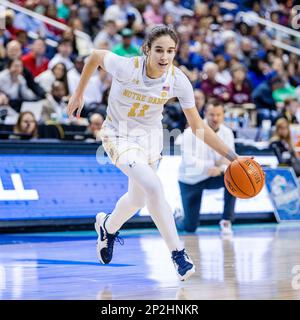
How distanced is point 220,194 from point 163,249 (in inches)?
142

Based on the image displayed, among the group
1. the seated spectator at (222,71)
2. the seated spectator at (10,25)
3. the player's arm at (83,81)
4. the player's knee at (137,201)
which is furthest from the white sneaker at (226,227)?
the seated spectator at (222,71)

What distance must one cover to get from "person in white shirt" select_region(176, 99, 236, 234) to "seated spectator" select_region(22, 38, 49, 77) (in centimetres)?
440

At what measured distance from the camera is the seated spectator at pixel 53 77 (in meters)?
14.9

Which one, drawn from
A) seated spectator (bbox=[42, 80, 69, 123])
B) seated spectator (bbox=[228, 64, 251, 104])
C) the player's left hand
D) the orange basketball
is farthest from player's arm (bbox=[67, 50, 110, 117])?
seated spectator (bbox=[228, 64, 251, 104])

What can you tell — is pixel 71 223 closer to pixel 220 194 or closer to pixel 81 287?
pixel 220 194

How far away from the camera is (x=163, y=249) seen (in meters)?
9.95

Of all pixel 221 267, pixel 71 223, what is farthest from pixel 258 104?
pixel 221 267

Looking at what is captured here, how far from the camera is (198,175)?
12070mm

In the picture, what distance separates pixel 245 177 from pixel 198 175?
4538mm

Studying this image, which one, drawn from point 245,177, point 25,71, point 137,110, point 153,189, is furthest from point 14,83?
point 153,189

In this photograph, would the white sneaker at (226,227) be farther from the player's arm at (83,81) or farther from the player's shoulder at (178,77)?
the player's arm at (83,81)

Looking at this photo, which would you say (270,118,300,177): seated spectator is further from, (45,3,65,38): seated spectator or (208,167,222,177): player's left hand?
(45,3,65,38): seated spectator

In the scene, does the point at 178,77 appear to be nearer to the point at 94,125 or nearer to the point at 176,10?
the point at 94,125
